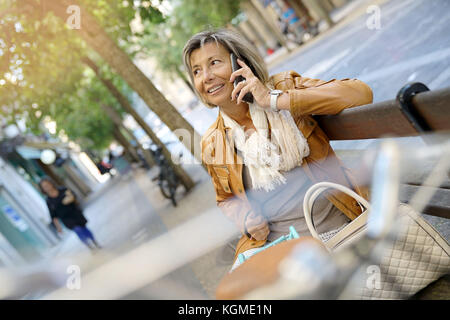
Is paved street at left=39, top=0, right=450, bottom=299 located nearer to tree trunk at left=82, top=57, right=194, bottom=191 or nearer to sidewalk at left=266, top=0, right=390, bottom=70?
tree trunk at left=82, top=57, right=194, bottom=191

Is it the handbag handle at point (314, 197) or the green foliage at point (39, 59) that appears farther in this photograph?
the green foliage at point (39, 59)

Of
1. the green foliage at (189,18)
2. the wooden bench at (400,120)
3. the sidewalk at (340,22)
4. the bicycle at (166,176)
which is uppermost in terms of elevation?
the green foliage at (189,18)

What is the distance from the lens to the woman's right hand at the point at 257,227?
216 centimetres

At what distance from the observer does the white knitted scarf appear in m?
2.05

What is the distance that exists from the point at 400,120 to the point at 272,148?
745 millimetres

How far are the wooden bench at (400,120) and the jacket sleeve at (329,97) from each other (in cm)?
6

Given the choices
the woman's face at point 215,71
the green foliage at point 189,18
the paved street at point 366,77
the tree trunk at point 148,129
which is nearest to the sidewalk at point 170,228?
the paved street at point 366,77

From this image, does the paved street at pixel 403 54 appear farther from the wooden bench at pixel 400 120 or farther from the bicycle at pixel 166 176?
the bicycle at pixel 166 176

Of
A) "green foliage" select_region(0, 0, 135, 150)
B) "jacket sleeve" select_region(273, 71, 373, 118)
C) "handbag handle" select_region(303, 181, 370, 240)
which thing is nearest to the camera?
"handbag handle" select_region(303, 181, 370, 240)

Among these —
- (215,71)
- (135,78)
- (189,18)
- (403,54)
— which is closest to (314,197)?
(215,71)

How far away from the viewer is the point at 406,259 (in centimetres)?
154

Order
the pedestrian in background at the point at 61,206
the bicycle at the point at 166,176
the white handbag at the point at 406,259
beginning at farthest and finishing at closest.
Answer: the bicycle at the point at 166,176 < the pedestrian in background at the point at 61,206 < the white handbag at the point at 406,259

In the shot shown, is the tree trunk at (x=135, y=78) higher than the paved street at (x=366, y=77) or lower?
higher

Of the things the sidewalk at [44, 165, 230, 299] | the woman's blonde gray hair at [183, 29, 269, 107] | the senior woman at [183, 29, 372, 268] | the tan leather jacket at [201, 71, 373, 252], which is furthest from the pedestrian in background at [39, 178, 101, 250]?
the woman's blonde gray hair at [183, 29, 269, 107]
